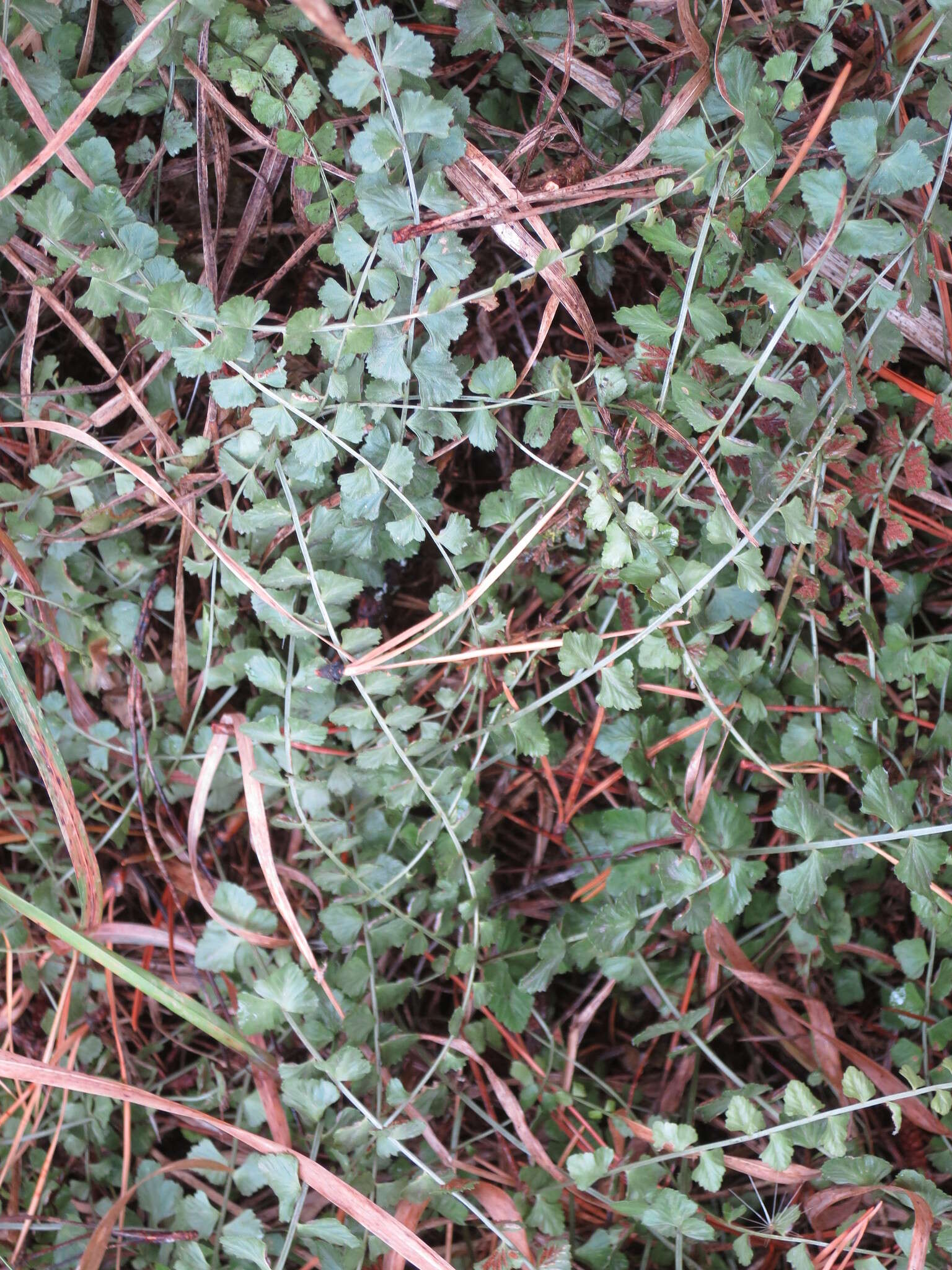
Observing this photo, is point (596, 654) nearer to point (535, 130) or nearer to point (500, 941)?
point (500, 941)

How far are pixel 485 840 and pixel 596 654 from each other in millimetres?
398

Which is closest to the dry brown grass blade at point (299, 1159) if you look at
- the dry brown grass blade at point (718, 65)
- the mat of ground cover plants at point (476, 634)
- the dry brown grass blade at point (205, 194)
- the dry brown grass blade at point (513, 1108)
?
the mat of ground cover plants at point (476, 634)

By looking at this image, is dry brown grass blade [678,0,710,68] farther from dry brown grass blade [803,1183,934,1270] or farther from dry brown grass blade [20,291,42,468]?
dry brown grass blade [803,1183,934,1270]

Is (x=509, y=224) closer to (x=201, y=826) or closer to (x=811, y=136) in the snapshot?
(x=811, y=136)

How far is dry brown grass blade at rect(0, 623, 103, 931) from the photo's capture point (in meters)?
1.13

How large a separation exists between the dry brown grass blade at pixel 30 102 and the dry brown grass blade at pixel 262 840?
672 mm

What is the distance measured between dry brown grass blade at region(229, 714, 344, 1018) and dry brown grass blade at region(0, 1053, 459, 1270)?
0.56 feet

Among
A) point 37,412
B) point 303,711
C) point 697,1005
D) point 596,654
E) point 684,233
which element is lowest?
point 697,1005

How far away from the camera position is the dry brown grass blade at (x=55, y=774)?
1.13m

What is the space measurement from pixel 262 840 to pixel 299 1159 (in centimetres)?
38

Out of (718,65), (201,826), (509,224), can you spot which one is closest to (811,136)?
(718,65)

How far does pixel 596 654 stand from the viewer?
1046mm

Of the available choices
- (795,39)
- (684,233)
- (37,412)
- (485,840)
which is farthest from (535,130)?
(485,840)

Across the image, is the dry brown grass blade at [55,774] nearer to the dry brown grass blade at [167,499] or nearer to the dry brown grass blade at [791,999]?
the dry brown grass blade at [167,499]
